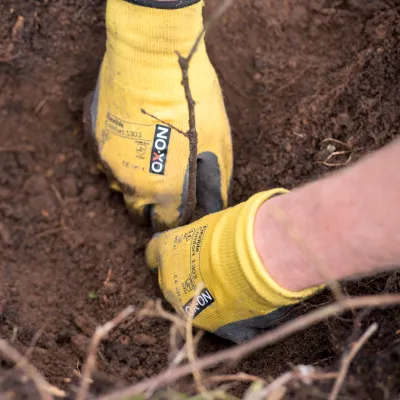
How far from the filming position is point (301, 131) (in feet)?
5.37

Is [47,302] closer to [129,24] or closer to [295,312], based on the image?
[295,312]

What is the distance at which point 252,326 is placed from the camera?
52.0 inches

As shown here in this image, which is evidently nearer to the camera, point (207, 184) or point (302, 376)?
point (302, 376)

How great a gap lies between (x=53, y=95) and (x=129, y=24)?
20.5 inches

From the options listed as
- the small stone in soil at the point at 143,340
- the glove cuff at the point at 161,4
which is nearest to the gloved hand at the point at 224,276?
the small stone in soil at the point at 143,340

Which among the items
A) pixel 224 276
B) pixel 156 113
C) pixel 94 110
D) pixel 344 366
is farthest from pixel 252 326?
pixel 94 110

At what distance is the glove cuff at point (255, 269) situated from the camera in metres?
1.09

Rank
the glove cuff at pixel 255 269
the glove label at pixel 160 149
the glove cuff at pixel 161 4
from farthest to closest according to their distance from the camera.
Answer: the glove label at pixel 160 149
the glove cuff at pixel 161 4
the glove cuff at pixel 255 269

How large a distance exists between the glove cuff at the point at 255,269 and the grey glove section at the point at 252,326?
4.6 inches

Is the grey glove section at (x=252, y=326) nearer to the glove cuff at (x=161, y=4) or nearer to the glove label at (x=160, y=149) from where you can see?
the glove label at (x=160, y=149)

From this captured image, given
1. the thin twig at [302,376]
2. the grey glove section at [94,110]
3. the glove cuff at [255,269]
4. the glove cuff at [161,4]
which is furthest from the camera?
the grey glove section at [94,110]

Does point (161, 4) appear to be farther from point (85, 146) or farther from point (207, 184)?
point (85, 146)

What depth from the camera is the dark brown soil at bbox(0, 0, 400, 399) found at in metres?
1.50

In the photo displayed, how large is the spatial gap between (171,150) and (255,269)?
52 centimetres
